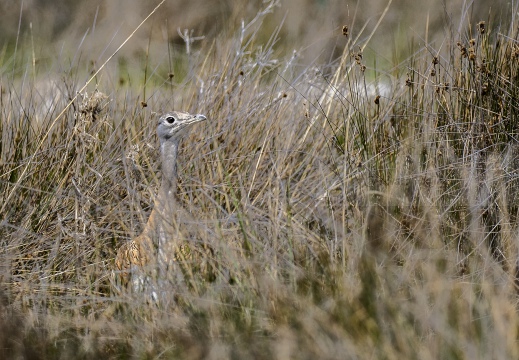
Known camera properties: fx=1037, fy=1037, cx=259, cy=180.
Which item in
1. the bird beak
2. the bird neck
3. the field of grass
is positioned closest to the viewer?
the field of grass

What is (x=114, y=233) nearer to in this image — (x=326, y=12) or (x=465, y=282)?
(x=465, y=282)

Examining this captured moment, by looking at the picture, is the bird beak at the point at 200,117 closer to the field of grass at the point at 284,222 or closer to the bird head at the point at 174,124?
the bird head at the point at 174,124

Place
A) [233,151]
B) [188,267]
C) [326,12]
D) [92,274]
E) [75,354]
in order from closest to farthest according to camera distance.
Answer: [75,354] → [188,267] → [92,274] → [233,151] → [326,12]

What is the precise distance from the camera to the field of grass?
266cm

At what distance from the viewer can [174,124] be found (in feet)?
12.7

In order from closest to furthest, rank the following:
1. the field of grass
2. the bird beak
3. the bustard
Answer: the field of grass
the bustard
the bird beak

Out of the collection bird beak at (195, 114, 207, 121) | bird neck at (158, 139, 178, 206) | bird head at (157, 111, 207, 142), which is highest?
bird beak at (195, 114, 207, 121)

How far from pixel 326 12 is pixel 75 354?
731cm

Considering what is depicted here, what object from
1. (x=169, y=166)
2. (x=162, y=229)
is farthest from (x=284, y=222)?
(x=169, y=166)

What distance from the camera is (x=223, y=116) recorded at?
4488 mm

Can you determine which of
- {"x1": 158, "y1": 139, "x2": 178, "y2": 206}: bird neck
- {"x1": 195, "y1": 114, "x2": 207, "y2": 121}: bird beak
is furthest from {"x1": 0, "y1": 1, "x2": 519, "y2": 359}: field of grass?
{"x1": 195, "y1": 114, "x2": 207, "y2": 121}: bird beak

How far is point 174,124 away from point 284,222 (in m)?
0.83

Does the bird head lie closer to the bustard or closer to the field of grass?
the bustard

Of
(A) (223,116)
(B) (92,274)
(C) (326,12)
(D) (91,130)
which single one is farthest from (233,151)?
(C) (326,12)
